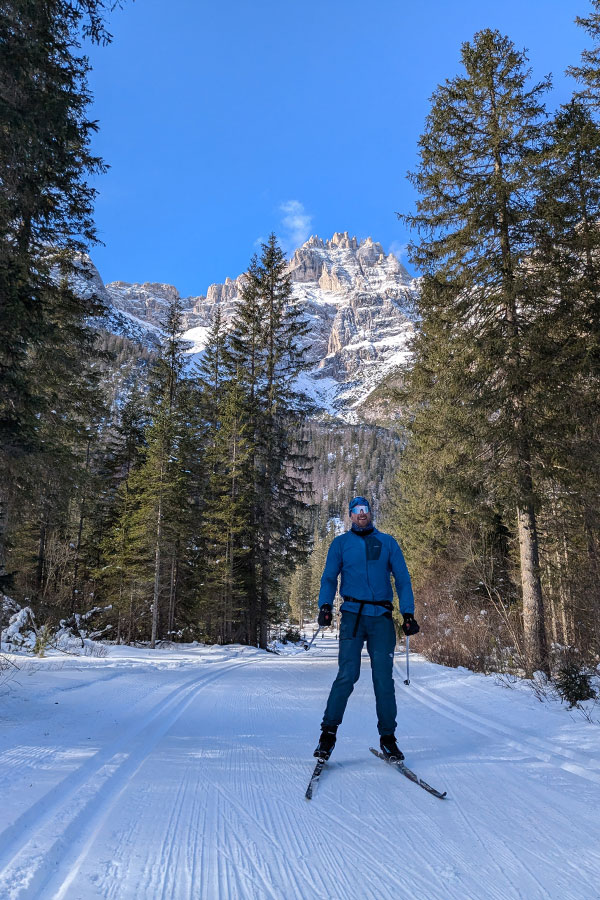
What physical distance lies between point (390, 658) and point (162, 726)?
2674mm

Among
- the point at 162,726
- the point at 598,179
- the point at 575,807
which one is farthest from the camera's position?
the point at 598,179

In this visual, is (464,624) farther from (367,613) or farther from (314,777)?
(314,777)

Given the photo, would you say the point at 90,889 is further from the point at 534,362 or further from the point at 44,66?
the point at 534,362

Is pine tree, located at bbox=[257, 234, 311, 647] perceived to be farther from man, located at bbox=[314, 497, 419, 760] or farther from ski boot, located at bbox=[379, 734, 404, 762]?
ski boot, located at bbox=[379, 734, 404, 762]

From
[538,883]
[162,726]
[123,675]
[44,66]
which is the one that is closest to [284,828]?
[538,883]

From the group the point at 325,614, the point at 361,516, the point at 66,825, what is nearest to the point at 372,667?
the point at 325,614

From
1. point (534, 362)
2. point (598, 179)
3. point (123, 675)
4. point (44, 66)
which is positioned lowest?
point (123, 675)

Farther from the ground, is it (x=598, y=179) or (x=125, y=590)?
A: (x=598, y=179)

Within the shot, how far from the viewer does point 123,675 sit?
363 inches

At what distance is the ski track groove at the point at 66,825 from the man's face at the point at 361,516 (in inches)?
101

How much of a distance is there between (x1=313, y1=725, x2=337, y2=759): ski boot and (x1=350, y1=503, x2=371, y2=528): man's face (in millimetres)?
1652

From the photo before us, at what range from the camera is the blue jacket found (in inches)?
164

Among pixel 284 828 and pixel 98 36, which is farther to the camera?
pixel 98 36

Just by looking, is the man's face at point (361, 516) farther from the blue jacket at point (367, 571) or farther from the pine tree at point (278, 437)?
the pine tree at point (278, 437)
